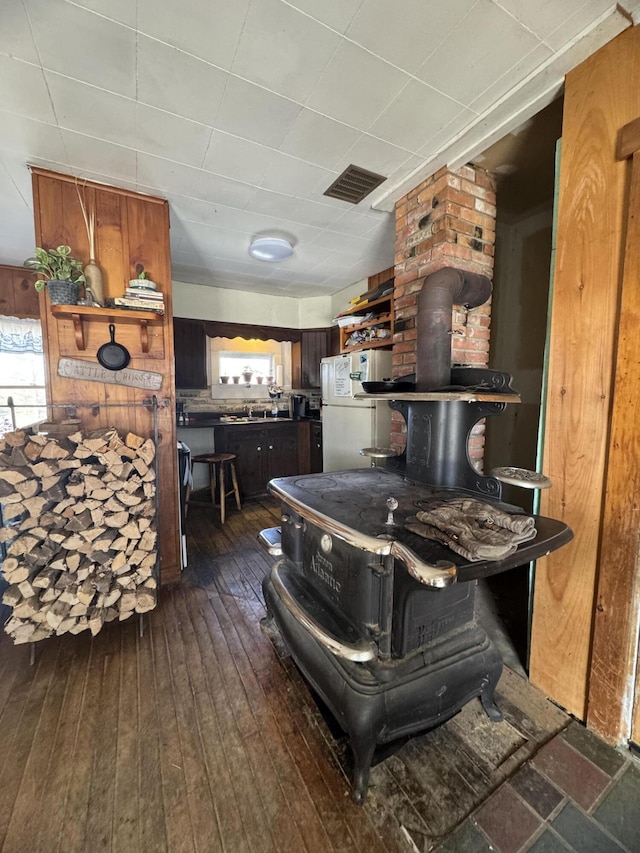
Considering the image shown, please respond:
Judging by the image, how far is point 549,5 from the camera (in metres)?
1.14

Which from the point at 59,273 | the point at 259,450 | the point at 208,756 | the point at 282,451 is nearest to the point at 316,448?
the point at 282,451

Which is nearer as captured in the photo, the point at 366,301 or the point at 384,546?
the point at 384,546

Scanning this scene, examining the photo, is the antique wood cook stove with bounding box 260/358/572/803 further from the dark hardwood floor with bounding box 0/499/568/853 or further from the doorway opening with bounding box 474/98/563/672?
the doorway opening with bounding box 474/98/563/672

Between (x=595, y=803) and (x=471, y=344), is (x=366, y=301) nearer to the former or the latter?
(x=471, y=344)

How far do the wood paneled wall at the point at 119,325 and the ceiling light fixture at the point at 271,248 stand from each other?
0.75 m

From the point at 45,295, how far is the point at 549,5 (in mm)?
2622

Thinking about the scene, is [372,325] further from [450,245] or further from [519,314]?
[450,245]

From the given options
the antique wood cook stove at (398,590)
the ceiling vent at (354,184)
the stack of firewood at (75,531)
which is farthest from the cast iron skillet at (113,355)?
the ceiling vent at (354,184)

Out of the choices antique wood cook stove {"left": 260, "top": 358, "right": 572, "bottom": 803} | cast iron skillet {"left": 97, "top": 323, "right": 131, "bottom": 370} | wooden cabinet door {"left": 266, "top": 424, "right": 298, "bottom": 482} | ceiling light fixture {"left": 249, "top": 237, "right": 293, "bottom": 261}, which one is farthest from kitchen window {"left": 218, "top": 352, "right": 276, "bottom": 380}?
antique wood cook stove {"left": 260, "top": 358, "right": 572, "bottom": 803}

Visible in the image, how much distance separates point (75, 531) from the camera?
1737 mm

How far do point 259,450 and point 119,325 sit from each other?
7.37ft

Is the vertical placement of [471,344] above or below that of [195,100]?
below

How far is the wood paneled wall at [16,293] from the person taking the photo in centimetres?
355

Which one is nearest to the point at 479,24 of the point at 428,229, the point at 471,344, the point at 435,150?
the point at 435,150
